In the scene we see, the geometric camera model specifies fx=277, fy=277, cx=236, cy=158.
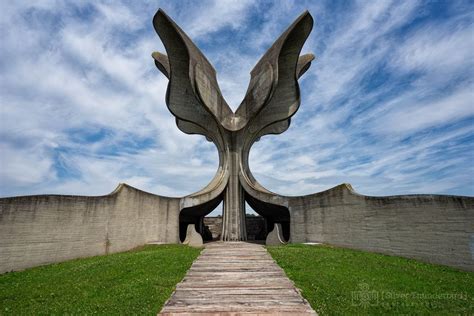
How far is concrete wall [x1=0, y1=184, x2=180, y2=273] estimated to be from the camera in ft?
33.5

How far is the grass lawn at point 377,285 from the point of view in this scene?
5938 mm

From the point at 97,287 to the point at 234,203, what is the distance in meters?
15.3

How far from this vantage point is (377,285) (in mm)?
7273

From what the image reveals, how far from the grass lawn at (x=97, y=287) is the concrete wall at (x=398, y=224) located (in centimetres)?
839

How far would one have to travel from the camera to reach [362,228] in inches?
526

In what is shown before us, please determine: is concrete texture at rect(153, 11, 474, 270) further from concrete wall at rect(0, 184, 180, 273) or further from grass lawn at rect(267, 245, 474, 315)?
concrete wall at rect(0, 184, 180, 273)

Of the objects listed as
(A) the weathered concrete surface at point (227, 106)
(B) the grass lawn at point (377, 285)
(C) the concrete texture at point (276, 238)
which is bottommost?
(B) the grass lawn at point (377, 285)

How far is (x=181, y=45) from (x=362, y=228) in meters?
17.1

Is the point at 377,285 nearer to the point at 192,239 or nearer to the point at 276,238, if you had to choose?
the point at 276,238

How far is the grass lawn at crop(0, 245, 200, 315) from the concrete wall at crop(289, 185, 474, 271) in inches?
330

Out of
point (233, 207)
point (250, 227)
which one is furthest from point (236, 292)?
point (250, 227)

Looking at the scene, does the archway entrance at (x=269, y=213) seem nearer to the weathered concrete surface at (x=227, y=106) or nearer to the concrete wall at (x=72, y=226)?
the weathered concrete surface at (x=227, y=106)

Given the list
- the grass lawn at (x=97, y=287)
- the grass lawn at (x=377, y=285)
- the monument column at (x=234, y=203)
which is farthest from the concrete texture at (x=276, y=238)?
the grass lawn at (x=97, y=287)

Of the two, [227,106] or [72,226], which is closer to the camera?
[72,226]
